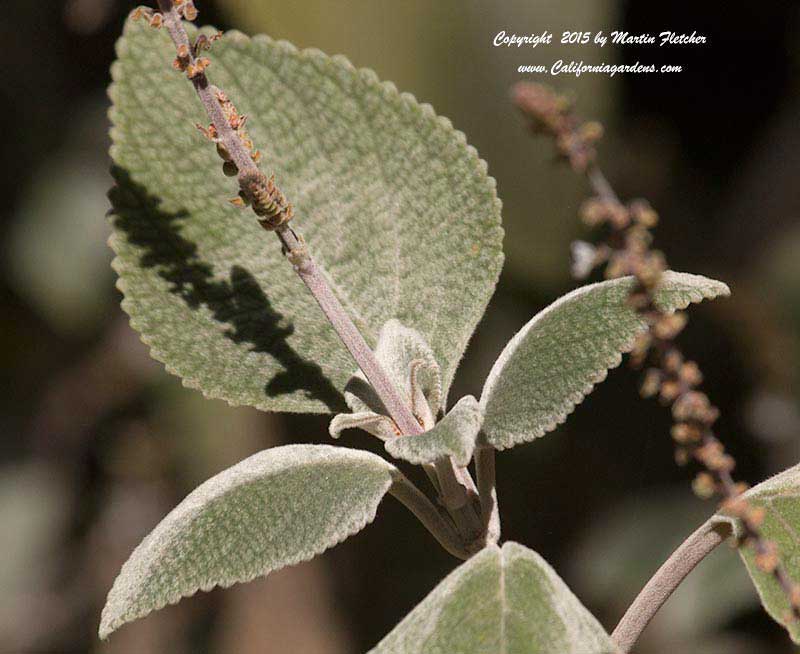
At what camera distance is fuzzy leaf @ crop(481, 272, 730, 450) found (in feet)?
2.26

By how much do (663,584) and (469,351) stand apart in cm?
115

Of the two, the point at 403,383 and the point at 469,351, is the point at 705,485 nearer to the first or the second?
the point at 403,383

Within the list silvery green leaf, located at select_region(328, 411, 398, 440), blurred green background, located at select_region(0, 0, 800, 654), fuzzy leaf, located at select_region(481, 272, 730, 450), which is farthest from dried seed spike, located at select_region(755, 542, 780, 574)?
blurred green background, located at select_region(0, 0, 800, 654)

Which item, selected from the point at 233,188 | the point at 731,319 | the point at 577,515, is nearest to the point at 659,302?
the point at 233,188

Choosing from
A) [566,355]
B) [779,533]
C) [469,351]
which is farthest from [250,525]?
[469,351]

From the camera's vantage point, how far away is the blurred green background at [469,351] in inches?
60.4

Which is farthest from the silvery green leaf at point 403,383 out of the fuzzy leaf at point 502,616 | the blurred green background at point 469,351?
the blurred green background at point 469,351

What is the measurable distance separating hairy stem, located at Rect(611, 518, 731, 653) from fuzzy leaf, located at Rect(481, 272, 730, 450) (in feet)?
0.36

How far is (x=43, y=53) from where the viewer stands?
6.72ft

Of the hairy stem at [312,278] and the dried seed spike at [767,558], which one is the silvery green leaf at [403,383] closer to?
the hairy stem at [312,278]

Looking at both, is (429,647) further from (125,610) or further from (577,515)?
(577,515)

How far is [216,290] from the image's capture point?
32.9 inches

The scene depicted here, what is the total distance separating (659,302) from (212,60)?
0.40 m

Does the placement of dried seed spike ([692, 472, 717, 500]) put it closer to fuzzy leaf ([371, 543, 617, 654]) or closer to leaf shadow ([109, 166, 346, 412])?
fuzzy leaf ([371, 543, 617, 654])
